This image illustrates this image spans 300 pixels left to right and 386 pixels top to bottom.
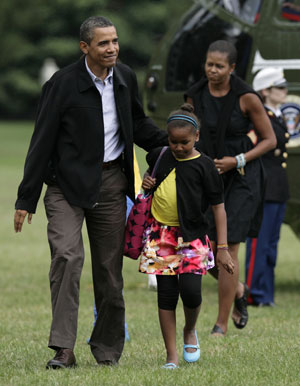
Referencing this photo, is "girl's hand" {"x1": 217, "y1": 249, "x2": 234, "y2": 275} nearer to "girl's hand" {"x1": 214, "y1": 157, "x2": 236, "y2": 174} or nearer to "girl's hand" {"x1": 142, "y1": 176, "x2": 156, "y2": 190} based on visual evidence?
"girl's hand" {"x1": 142, "y1": 176, "x2": 156, "y2": 190}

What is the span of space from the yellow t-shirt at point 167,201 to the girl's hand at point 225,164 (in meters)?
1.24

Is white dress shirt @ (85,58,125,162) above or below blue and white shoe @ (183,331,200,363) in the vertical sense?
above

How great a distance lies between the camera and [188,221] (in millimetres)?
5699

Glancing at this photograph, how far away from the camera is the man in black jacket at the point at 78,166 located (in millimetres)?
5664

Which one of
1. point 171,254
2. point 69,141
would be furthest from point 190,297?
Answer: point 69,141

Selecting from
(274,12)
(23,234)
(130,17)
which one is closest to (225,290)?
(274,12)

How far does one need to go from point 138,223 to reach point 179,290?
1.49 ft

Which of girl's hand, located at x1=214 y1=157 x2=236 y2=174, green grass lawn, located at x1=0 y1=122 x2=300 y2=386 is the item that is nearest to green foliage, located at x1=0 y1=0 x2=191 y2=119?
green grass lawn, located at x1=0 y1=122 x2=300 y2=386

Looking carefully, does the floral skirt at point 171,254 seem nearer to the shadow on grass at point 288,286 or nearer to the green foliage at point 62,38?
the shadow on grass at point 288,286

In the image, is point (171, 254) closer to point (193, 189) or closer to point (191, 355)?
point (193, 189)

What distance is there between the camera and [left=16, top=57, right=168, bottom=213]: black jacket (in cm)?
567

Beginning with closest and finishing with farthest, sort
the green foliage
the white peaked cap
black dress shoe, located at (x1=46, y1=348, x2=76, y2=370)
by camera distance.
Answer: black dress shoe, located at (x1=46, y1=348, x2=76, y2=370) < the white peaked cap < the green foliage

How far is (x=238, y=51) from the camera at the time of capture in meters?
9.51

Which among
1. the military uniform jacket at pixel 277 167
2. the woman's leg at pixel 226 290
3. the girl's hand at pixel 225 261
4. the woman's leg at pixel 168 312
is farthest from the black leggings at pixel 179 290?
the military uniform jacket at pixel 277 167
